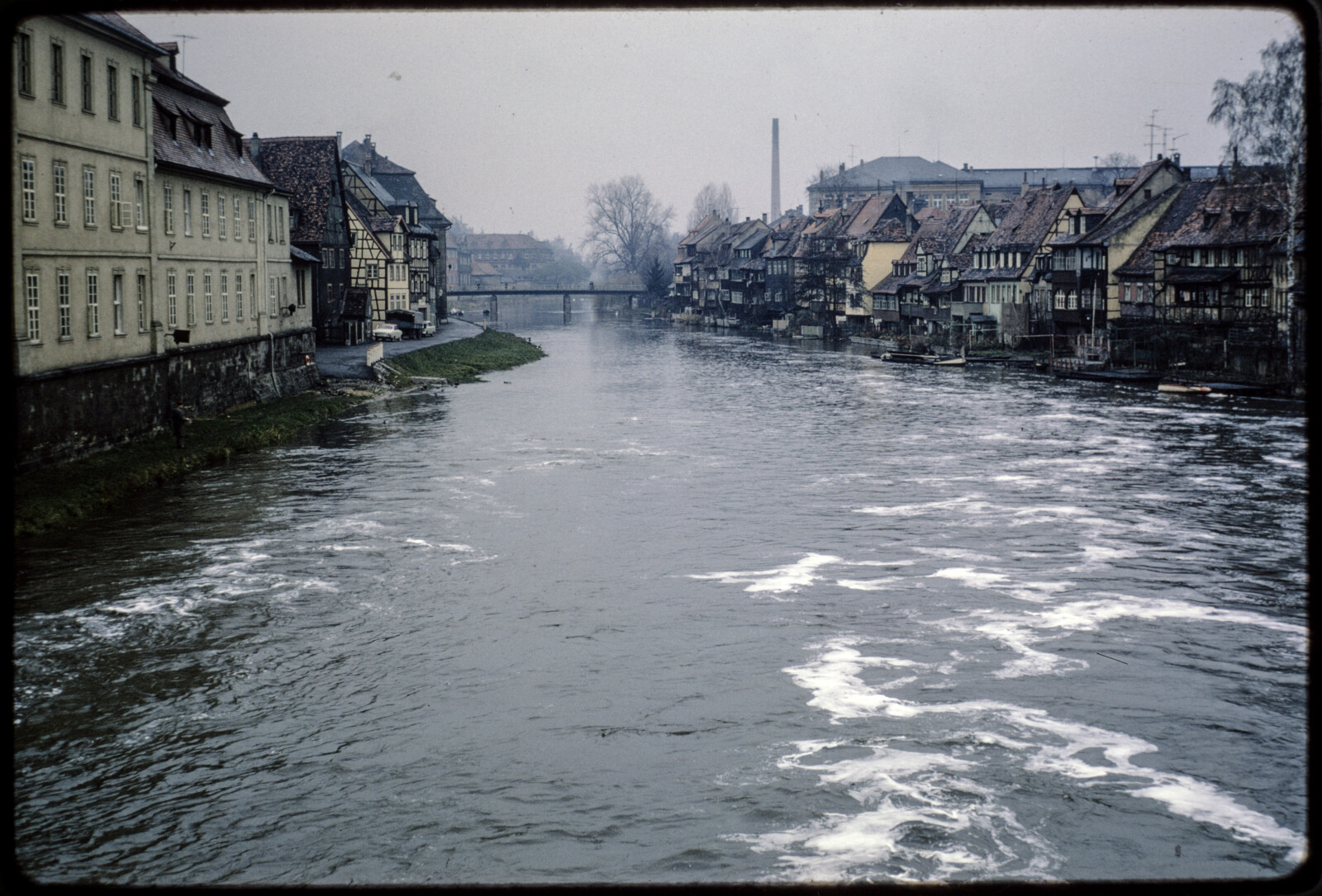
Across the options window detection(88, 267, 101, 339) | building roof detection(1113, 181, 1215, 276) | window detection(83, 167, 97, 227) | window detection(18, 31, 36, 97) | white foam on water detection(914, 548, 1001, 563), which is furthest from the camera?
building roof detection(1113, 181, 1215, 276)

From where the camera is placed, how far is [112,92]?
27.8 metres

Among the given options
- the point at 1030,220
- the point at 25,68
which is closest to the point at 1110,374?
the point at 1030,220

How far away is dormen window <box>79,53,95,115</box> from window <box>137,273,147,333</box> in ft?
15.2

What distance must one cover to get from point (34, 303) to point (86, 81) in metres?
5.32

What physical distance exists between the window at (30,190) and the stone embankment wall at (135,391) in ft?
10.1

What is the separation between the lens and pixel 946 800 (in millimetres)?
11969

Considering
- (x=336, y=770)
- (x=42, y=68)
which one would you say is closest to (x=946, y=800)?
(x=336, y=770)

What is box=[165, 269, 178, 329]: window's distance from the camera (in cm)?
3353

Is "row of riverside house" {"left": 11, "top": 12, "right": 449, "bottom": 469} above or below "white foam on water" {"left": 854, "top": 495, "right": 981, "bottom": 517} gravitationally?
above

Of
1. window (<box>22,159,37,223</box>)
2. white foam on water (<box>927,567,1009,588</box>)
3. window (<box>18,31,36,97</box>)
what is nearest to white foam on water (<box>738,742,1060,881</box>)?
white foam on water (<box>927,567,1009,588</box>)

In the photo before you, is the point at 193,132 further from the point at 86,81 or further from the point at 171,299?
the point at 86,81

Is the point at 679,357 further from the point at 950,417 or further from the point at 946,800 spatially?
the point at 946,800

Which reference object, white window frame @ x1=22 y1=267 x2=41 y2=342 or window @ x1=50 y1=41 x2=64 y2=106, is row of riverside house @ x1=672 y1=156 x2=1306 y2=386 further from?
white window frame @ x1=22 y1=267 x2=41 y2=342

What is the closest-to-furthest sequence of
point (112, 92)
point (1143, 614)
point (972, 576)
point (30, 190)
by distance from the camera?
point (1143, 614)
point (972, 576)
point (30, 190)
point (112, 92)
